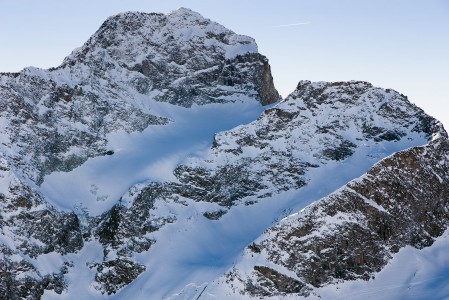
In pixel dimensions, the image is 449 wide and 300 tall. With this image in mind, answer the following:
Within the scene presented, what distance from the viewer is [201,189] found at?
2625 inches

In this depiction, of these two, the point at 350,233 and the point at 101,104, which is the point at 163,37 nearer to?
the point at 101,104

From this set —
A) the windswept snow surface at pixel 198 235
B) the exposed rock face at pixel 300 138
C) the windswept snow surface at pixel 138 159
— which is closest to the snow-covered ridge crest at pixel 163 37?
the windswept snow surface at pixel 138 159

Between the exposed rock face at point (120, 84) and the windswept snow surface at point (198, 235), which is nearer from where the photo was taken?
the windswept snow surface at point (198, 235)

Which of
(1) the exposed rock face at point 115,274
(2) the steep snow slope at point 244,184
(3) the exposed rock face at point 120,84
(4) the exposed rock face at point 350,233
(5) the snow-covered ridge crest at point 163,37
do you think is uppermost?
(5) the snow-covered ridge crest at point 163,37

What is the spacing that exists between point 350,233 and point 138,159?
28.5m

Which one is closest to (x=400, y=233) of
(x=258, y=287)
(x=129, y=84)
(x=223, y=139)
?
(x=258, y=287)

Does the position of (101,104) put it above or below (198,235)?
above

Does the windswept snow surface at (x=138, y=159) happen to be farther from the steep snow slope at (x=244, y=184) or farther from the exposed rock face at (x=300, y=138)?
the exposed rock face at (x=300, y=138)

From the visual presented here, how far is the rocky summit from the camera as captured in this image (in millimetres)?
54812

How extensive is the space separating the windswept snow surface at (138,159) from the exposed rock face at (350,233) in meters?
17.8

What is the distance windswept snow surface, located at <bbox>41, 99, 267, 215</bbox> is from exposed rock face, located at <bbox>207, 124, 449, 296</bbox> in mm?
17796

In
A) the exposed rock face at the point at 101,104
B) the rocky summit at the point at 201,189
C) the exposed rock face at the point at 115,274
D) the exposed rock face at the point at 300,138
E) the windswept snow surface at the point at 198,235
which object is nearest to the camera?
the rocky summit at the point at 201,189

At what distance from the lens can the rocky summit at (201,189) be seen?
54812 mm

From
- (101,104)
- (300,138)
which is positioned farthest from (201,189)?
(101,104)
